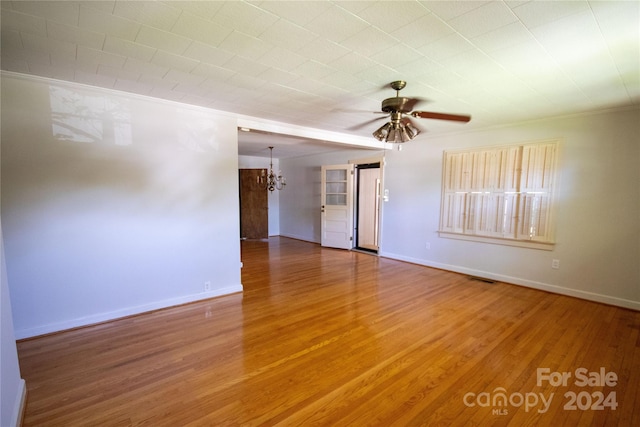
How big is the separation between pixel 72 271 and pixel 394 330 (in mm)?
3252

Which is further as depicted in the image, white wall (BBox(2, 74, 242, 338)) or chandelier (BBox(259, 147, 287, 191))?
chandelier (BBox(259, 147, 287, 191))

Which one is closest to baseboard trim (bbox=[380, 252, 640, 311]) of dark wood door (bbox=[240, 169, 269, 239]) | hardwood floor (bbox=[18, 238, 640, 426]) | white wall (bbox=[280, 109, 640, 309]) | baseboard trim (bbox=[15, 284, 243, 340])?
white wall (bbox=[280, 109, 640, 309])

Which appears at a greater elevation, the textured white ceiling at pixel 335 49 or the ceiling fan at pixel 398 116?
the textured white ceiling at pixel 335 49

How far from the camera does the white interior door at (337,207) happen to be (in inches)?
254

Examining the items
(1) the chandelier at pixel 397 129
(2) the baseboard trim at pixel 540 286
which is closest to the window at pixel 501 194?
(2) the baseboard trim at pixel 540 286

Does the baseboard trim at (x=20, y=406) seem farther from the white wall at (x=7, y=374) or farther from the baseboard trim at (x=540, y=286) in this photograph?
the baseboard trim at (x=540, y=286)

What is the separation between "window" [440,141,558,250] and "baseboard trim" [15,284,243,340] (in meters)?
3.83

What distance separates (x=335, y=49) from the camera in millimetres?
1970

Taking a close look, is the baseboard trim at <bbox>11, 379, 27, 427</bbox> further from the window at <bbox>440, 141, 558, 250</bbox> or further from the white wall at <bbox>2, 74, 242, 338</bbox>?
the window at <bbox>440, 141, 558, 250</bbox>

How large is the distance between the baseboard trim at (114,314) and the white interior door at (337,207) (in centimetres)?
337

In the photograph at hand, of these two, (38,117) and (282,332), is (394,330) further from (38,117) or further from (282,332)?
(38,117)

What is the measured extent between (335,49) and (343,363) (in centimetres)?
241

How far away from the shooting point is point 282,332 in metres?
2.75

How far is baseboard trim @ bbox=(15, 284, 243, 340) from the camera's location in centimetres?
259
